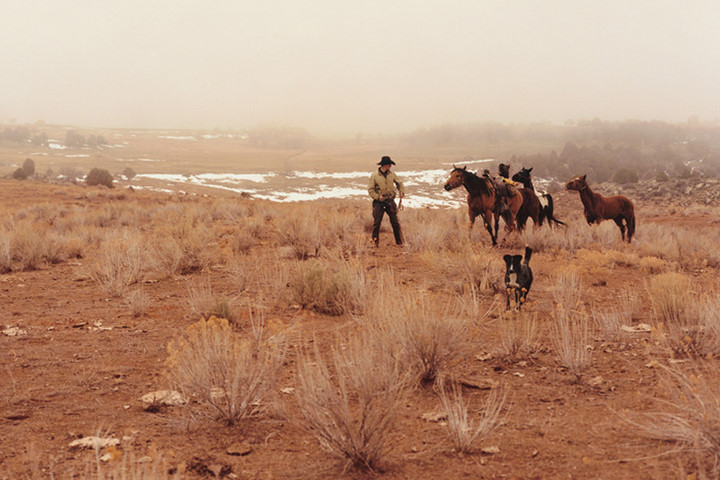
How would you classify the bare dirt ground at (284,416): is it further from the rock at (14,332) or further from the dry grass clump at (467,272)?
the dry grass clump at (467,272)

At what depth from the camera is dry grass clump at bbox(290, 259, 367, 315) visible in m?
7.04

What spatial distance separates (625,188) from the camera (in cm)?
4197

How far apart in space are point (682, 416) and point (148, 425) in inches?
140

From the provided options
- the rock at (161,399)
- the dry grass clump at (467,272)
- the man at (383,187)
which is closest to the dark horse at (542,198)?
the man at (383,187)

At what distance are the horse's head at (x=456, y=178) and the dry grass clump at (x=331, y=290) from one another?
492cm

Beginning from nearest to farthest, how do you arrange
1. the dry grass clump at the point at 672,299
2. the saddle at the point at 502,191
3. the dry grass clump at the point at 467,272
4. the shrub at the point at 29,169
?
1. the dry grass clump at the point at 672,299
2. the dry grass clump at the point at 467,272
3. the saddle at the point at 502,191
4. the shrub at the point at 29,169

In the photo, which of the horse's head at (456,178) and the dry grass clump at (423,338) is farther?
the horse's head at (456,178)

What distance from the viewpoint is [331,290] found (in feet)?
24.0

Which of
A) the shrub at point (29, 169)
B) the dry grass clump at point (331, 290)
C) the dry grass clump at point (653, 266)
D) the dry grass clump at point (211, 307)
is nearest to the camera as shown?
the dry grass clump at point (211, 307)

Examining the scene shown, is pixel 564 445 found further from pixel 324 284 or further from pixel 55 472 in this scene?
pixel 324 284

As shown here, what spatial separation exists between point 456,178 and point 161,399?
8.82m

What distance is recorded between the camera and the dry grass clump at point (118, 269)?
8.50 metres

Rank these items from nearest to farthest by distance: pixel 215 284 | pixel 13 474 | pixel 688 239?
1. pixel 13 474
2. pixel 215 284
3. pixel 688 239

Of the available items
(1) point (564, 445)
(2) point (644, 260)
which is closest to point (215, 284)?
(1) point (564, 445)
